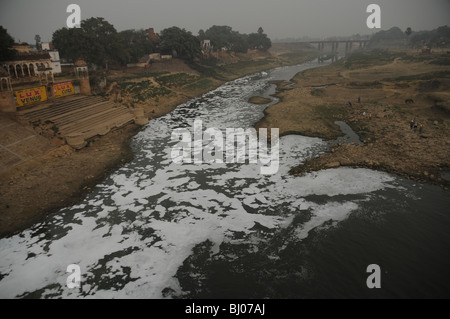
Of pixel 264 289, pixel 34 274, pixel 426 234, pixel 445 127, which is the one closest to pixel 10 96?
pixel 34 274

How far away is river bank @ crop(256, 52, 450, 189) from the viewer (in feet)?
72.3

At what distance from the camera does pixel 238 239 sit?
14.8 metres

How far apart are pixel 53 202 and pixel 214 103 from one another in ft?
110

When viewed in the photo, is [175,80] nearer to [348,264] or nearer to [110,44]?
[110,44]

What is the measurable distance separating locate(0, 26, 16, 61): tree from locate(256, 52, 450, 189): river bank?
109 ft

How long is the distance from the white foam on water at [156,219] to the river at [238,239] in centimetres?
6

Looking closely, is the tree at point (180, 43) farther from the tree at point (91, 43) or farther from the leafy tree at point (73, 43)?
the leafy tree at point (73, 43)

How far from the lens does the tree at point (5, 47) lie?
3359 centimetres

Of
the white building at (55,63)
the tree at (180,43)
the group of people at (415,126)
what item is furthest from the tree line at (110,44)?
the group of people at (415,126)

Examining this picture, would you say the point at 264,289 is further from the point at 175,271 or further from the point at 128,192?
the point at 128,192

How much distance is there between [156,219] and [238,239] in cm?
521

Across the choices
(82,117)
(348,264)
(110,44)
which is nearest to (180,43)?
(110,44)

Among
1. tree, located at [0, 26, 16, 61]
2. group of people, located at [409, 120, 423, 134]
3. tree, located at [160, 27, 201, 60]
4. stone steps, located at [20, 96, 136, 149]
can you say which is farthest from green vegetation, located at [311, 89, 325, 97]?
tree, located at [0, 26, 16, 61]

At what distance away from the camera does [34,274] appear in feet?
40.9
